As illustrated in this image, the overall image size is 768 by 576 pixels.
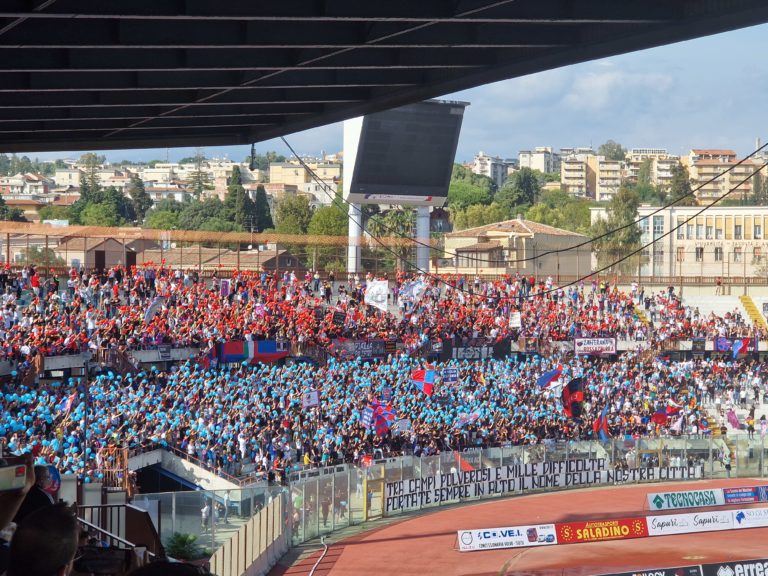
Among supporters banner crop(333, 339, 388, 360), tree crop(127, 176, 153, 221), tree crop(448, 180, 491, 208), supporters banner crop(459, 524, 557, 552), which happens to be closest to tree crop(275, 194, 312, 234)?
tree crop(448, 180, 491, 208)

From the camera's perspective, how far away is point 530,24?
1272 centimetres

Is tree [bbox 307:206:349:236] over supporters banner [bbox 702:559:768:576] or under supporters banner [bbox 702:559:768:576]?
over

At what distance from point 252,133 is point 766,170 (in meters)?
153

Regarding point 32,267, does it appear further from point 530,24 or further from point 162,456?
point 530,24

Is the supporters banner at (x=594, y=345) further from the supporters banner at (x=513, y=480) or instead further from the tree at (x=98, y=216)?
the tree at (x=98, y=216)

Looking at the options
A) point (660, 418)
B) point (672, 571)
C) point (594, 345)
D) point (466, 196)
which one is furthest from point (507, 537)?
point (466, 196)

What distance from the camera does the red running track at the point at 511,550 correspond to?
26.0 m

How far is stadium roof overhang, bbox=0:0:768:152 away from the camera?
35.1 ft

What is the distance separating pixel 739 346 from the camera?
1988 inches

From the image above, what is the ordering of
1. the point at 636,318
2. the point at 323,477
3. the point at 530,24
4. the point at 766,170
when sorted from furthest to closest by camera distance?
the point at 766,170, the point at 636,318, the point at 323,477, the point at 530,24

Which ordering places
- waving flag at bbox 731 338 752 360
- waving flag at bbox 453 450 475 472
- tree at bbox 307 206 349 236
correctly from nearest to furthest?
1. waving flag at bbox 453 450 475 472
2. waving flag at bbox 731 338 752 360
3. tree at bbox 307 206 349 236

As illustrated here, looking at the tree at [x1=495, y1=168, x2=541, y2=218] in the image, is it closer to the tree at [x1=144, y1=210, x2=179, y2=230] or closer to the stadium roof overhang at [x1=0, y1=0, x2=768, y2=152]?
the tree at [x1=144, y1=210, x2=179, y2=230]

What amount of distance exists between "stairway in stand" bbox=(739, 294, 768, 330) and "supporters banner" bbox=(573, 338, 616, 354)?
961cm

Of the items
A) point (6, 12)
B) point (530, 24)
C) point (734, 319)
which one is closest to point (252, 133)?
point (530, 24)
